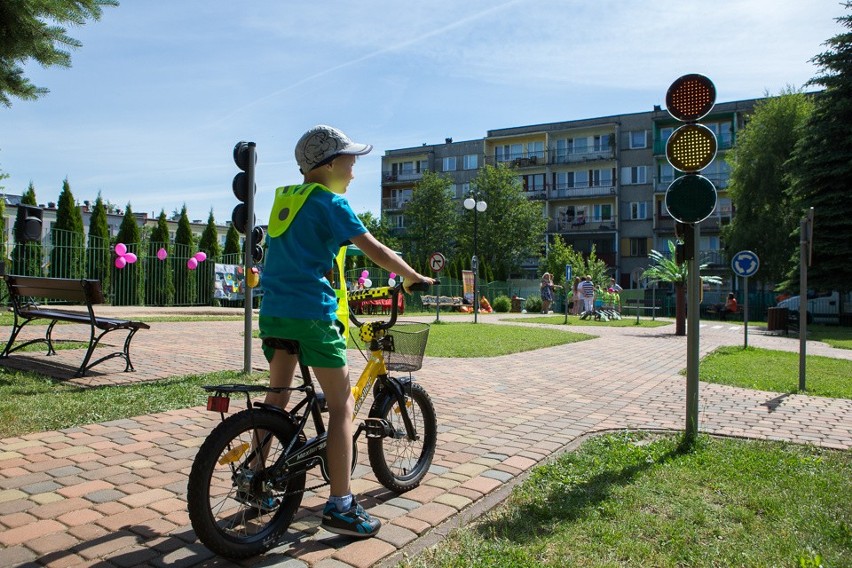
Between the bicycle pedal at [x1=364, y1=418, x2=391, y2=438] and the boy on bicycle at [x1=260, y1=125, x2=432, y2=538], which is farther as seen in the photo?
the bicycle pedal at [x1=364, y1=418, x2=391, y2=438]

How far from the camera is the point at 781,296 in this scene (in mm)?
32094

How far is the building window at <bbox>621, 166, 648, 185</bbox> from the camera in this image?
55094 millimetres

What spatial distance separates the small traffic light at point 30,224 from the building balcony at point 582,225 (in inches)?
1967

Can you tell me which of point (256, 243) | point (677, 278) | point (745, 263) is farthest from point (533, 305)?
point (256, 243)

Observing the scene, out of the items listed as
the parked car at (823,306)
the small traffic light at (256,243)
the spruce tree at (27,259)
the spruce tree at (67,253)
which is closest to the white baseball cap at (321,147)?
the small traffic light at (256,243)

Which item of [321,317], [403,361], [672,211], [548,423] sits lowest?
[548,423]

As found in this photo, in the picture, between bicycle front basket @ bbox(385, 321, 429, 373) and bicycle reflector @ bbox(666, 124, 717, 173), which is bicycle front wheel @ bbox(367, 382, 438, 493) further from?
bicycle reflector @ bbox(666, 124, 717, 173)

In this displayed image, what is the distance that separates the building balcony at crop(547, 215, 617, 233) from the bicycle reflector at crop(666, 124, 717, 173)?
5200 centimetres

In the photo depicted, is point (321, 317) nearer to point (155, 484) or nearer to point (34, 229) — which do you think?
point (155, 484)

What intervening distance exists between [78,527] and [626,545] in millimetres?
2557

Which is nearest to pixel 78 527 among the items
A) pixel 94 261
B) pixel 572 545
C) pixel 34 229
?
pixel 572 545

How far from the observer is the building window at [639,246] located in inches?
2172

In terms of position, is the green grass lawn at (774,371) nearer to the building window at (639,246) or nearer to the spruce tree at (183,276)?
the spruce tree at (183,276)

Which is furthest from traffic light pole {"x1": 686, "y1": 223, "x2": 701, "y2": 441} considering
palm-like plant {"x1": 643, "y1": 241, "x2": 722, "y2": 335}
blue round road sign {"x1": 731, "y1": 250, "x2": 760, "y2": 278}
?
palm-like plant {"x1": 643, "y1": 241, "x2": 722, "y2": 335}
